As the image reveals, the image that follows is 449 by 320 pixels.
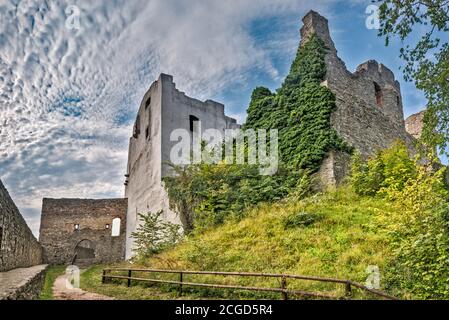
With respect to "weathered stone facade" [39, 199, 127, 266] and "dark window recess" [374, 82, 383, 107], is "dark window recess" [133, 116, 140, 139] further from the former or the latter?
"dark window recess" [374, 82, 383, 107]

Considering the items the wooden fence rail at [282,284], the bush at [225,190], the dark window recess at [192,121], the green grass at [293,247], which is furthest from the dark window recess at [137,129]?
the wooden fence rail at [282,284]

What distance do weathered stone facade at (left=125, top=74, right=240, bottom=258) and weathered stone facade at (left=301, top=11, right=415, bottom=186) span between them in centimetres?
727

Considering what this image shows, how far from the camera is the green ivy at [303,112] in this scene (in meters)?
14.9

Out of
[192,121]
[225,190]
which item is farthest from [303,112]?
[192,121]

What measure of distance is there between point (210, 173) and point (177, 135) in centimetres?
516

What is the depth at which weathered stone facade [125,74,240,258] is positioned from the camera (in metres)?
19.2

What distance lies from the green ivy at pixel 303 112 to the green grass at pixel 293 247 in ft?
7.58

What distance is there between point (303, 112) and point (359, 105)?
319 cm

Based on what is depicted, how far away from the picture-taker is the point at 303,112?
16234mm

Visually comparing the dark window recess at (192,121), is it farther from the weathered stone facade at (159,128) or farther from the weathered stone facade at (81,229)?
the weathered stone facade at (81,229)

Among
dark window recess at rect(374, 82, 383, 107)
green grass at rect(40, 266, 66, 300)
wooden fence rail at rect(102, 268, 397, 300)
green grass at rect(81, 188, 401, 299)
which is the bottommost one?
green grass at rect(40, 266, 66, 300)

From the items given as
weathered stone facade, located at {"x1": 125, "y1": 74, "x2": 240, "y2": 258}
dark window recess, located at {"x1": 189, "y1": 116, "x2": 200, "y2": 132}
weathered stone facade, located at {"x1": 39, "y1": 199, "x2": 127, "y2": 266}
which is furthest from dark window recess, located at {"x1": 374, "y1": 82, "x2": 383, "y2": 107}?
weathered stone facade, located at {"x1": 39, "y1": 199, "x2": 127, "y2": 266}

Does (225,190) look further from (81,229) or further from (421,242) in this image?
(81,229)
